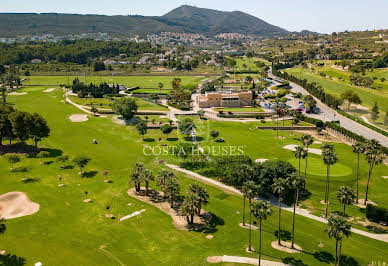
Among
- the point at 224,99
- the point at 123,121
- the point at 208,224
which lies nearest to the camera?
the point at 208,224

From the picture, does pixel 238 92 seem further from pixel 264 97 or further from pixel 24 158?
pixel 24 158

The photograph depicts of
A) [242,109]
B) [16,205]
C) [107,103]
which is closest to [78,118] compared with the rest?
[107,103]

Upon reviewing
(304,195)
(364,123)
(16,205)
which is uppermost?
(364,123)

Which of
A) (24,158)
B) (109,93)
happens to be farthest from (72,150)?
(109,93)

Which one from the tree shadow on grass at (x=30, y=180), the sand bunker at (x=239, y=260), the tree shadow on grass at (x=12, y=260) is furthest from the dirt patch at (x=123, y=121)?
the sand bunker at (x=239, y=260)

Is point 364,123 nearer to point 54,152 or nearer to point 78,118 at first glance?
point 54,152

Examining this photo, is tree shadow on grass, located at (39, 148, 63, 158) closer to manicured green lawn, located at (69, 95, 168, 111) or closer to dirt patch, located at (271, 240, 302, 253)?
manicured green lawn, located at (69, 95, 168, 111)

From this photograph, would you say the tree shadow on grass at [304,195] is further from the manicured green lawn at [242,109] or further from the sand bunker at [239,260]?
the manicured green lawn at [242,109]
